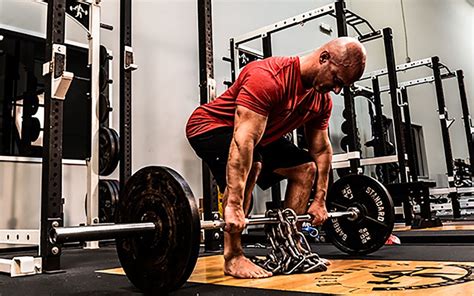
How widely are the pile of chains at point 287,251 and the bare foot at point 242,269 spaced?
65 mm

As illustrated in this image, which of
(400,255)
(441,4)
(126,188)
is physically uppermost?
(441,4)

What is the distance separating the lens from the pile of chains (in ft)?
5.55

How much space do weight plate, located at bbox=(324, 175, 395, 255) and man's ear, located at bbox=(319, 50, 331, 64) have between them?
88 centimetres

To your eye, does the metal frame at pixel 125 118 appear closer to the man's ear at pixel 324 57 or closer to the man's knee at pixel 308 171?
the man's knee at pixel 308 171

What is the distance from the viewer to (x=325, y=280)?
1505 mm

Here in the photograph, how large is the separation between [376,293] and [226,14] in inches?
177

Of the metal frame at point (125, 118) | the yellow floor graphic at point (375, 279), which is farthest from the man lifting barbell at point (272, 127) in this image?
the metal frame at point (125, 118)

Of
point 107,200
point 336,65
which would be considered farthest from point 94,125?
point 336,65

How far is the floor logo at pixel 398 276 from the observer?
4.39 ft

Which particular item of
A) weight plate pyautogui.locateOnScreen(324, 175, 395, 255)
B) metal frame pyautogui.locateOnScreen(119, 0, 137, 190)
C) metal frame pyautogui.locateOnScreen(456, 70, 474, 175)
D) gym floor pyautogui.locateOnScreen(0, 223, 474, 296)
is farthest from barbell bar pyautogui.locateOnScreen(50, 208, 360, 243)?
metal frame pyautogui.locateOnScreen(456, 70, 474, 175)

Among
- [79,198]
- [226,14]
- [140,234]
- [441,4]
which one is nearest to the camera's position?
[140,234]

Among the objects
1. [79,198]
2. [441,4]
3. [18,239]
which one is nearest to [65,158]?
[79,198]

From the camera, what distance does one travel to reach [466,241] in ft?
9.07

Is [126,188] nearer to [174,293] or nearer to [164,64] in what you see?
[174,293]
